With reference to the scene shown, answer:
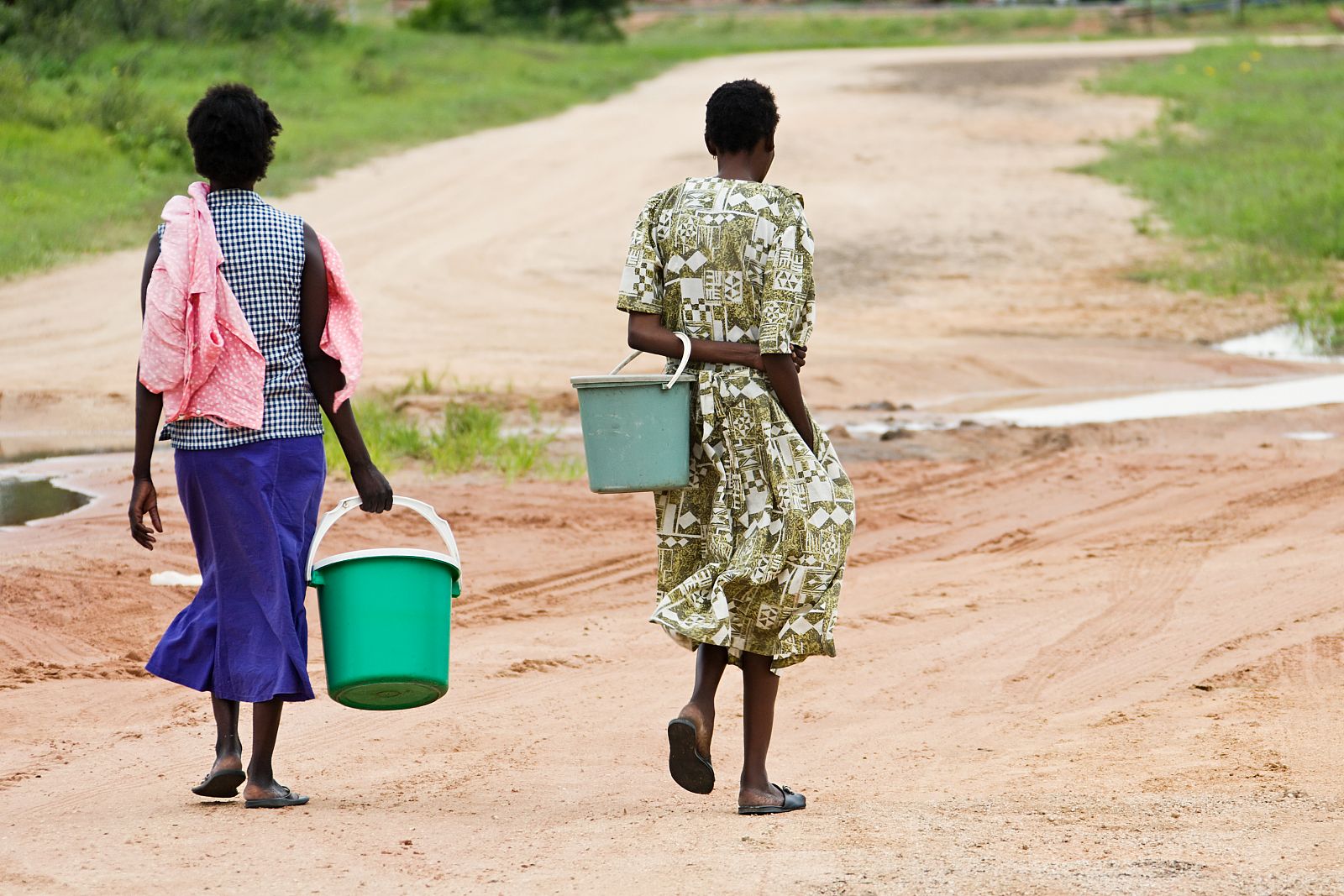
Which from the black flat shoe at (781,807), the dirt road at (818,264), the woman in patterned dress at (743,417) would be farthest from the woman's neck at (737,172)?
the dirt road at (818,264)

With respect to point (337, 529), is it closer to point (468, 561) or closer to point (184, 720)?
point (468, 561)

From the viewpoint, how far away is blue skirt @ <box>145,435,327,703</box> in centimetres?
402

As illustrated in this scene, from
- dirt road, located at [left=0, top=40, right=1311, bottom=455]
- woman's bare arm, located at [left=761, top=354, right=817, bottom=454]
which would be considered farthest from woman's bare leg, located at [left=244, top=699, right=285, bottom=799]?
dirt road, located at [left=0, top=40, right=1311, bottom=455]

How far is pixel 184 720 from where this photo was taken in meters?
5.31

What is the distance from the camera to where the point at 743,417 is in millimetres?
4031

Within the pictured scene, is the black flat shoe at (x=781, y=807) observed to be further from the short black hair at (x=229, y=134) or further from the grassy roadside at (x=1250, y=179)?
the grassy roadside at (x=1250, y=179)

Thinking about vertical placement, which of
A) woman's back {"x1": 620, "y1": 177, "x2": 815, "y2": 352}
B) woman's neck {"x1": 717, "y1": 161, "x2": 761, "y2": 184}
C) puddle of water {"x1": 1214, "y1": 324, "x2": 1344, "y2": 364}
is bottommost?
puddle of water {"x1": 1214, "y1": 324, "x2": 1344, "y2": 364}

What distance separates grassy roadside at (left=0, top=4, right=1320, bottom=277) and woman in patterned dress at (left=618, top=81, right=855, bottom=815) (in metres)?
11.8

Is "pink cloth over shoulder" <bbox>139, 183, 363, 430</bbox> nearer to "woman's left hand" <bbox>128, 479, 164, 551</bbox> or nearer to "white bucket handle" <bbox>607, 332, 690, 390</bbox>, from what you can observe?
"woman's left hand" <bbox>128, 479, 164, 551</bbox>

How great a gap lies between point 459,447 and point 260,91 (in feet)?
51.0

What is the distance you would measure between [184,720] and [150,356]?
1.77 metres

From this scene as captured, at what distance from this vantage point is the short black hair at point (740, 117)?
4.04 m

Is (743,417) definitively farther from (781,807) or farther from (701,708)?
(781,807)

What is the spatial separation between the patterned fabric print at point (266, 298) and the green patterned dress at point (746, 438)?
84 cm
